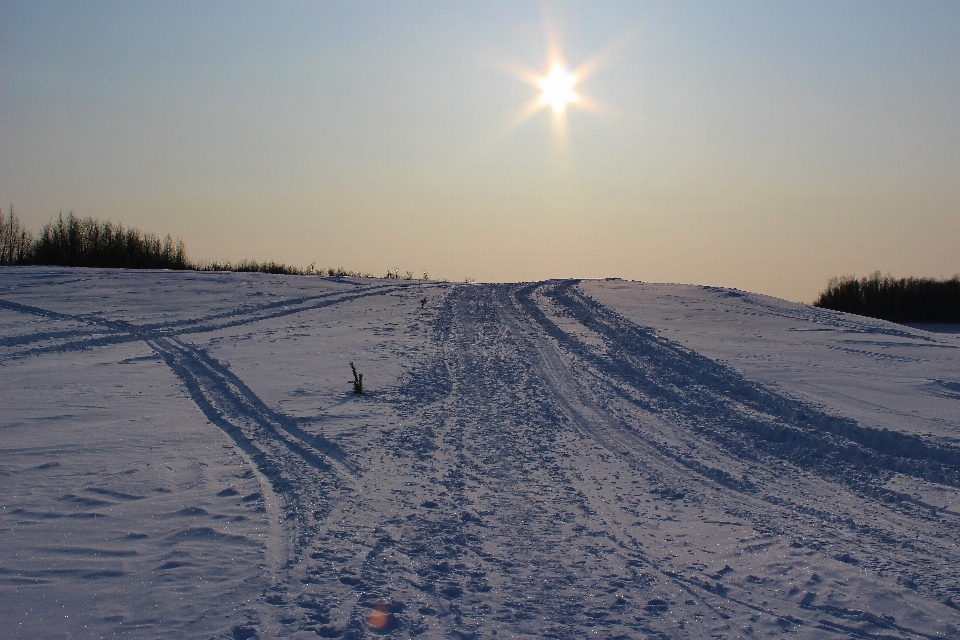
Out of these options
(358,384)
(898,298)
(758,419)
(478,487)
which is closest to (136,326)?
(358,384)

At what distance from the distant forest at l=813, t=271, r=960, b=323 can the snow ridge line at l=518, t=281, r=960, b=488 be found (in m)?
28.9

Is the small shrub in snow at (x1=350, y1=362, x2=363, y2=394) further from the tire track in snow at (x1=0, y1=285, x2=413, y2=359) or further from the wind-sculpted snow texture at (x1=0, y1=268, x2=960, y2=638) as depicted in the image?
the tire track in snow at (x1=0, y1=285, x2=413, y2=359)

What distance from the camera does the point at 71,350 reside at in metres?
12.2

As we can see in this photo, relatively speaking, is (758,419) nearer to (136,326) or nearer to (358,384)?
(358,384)

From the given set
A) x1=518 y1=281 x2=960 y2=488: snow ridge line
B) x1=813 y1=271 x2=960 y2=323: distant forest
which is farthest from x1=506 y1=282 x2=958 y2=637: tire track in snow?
x1=813 y1=271 x2=960 y2=323: distant forest

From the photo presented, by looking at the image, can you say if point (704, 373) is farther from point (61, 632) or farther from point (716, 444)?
point (61, 632)

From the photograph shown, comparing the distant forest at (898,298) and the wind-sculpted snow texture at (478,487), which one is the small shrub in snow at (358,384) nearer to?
the wind-sculpted snow texture at (478,487)

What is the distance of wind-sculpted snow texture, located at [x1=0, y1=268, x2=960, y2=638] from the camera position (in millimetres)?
4109

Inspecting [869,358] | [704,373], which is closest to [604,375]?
[704,373]

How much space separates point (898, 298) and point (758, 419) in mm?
35359

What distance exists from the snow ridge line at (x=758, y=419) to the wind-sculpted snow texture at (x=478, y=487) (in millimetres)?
42

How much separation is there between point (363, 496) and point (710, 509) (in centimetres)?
294

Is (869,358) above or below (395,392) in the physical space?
above

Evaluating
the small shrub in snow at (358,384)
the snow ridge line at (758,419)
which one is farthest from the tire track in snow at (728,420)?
the small shrub in snow at (358,384)
